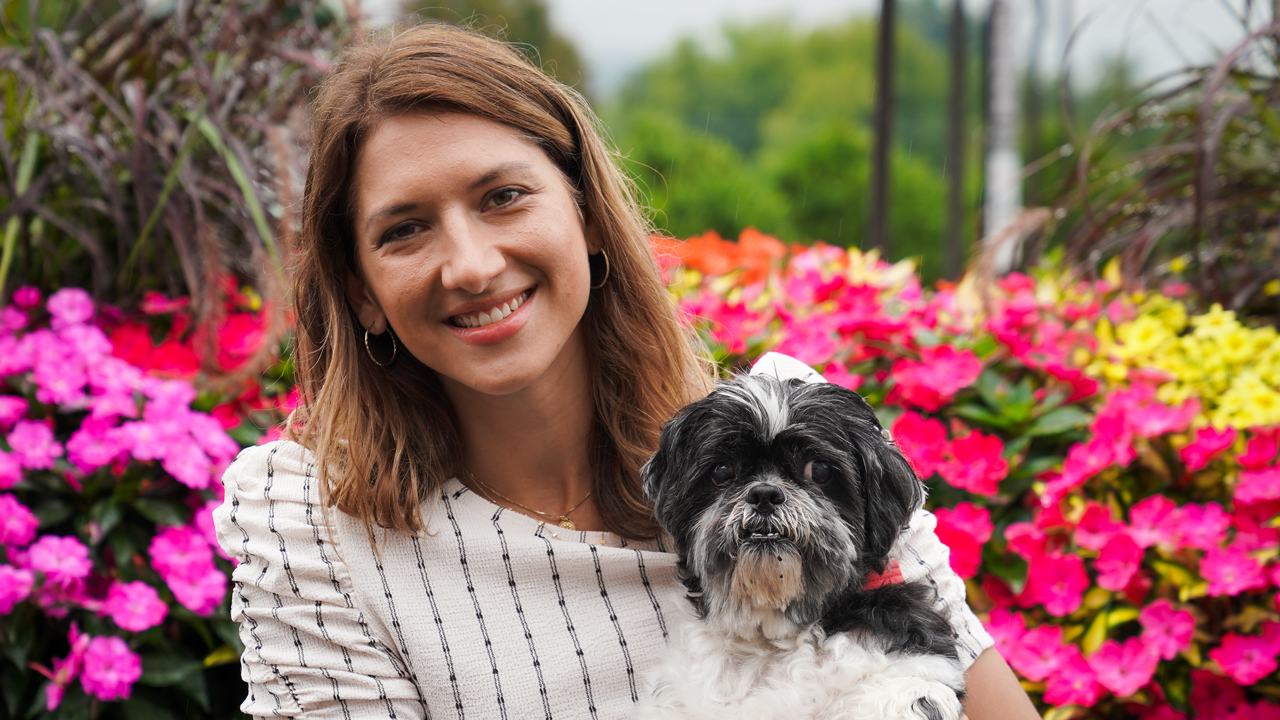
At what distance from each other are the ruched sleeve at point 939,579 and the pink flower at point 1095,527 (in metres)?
0.78

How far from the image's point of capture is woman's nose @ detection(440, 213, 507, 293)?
6.04ft

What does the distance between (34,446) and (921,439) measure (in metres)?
2.61

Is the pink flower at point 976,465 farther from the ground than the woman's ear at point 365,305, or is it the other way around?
Answer: the woman's ear at point 365,305

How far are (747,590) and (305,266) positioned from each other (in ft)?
3.85

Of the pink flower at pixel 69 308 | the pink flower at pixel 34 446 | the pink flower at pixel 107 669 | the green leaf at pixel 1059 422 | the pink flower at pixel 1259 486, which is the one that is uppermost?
the pink flower at pixel 69 308

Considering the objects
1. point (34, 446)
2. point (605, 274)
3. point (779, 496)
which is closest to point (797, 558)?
point (779, 496)

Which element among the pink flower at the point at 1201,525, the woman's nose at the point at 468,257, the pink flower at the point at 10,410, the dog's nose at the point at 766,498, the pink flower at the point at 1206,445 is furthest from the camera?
the pink flower at the point at 10,410

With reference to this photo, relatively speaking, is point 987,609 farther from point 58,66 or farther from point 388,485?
point 58,66

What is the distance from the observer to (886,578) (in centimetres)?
188

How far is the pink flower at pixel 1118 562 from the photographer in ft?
8.35

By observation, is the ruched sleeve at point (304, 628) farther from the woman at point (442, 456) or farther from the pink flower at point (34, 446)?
the pink flower at point (34, 446)

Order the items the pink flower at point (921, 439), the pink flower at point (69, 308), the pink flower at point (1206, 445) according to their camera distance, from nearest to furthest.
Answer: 1. the pink flower at point (1206, 445)
2. the pink flower at point (921, 439)
3. the pink flower at point (69, 308)

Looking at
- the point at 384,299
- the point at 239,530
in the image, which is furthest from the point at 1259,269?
the point at 239,530

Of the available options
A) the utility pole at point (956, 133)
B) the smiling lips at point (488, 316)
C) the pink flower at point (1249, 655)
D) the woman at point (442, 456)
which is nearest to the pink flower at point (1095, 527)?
the pink flower at point (1249, 655)
